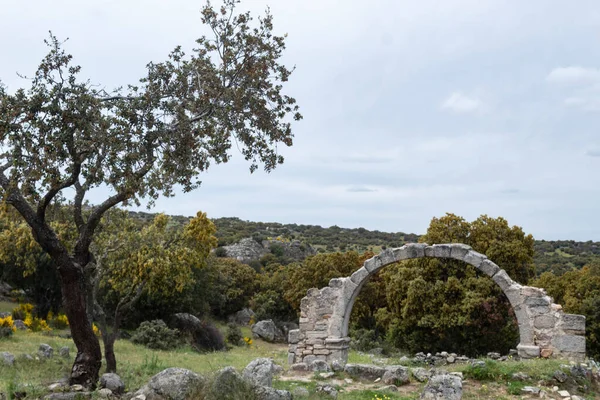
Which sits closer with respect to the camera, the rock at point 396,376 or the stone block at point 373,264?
the rock at point 396,376

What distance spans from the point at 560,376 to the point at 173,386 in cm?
744

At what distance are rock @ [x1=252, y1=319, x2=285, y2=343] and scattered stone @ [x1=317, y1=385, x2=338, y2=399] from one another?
59.2 ft

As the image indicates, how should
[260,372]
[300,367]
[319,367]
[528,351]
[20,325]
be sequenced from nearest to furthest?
1. [260,372]
2. [319,367]
3. [300,367]
4. [528,351]
5. [20,325]

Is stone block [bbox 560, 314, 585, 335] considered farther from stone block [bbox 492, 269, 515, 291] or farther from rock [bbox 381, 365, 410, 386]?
rock [bbox 381, 365, 410, 386]

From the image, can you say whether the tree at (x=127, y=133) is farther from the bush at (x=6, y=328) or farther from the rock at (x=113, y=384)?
the bush at (x=6, y=328)

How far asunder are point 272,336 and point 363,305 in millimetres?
4869

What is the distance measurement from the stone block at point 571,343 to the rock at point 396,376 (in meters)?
4.34

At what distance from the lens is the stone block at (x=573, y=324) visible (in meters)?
12.8

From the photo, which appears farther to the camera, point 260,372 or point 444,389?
point 444,389

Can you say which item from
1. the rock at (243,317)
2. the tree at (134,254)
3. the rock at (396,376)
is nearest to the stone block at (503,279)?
the rock at (396,376)

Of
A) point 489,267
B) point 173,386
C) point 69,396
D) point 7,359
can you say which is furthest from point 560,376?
point 7,359

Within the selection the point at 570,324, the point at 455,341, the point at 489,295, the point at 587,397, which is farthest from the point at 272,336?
the point at 587,397

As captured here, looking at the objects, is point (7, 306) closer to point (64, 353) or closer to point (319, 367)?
point (64, 353)

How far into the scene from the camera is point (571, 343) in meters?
12.8
